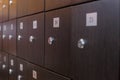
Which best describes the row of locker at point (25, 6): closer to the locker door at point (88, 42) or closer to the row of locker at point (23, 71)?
the locker door at point (88, 42)

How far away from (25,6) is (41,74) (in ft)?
2.27

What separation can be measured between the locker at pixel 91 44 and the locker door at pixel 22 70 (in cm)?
85

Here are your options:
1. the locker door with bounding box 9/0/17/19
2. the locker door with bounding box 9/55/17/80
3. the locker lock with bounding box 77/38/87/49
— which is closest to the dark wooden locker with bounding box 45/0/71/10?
the locker lock with bounding box 77/38/87/49

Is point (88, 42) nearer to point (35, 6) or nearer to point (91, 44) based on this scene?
point (91, 44)

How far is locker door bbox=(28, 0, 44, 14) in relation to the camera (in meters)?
1.49

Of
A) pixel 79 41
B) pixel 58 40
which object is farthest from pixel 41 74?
pixel 79 41

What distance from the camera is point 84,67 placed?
3.20 feet

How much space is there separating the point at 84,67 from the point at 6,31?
1931 millimetres

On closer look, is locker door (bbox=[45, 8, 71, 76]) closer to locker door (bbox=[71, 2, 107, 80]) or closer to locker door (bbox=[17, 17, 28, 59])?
locker door (bbox=[71, 2, 107, 80])

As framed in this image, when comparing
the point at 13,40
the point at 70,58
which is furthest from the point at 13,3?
the point at 70,58

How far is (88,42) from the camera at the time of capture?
945 millimetres

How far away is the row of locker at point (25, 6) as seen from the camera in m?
1.25

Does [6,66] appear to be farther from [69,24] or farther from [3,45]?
[69,24]

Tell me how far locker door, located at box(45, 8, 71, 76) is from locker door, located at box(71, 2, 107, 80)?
0.25 ft
